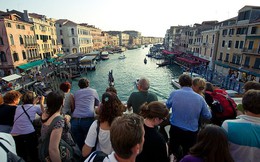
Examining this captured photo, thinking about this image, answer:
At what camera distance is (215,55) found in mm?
33156

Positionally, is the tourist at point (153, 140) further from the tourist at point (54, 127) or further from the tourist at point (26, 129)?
the tourist at point (26, 129)

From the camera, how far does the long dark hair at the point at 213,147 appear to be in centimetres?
152

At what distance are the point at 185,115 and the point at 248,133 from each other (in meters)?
1.00

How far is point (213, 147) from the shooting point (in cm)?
153

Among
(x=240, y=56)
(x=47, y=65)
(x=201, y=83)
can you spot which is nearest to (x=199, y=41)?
(x=240, y=56)

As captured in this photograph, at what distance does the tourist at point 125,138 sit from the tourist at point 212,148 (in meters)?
0.67

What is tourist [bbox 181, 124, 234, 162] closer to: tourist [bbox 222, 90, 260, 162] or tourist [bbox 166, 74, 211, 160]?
tourist [bbox 222, 90, 260, 162]

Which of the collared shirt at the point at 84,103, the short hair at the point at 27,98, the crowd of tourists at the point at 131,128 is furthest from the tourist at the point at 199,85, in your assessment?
the short hair at the point at 27,98

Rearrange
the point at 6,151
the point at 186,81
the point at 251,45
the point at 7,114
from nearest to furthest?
the point at 6,151
the point at 7,114
the point at 186,81
the point at 251,45

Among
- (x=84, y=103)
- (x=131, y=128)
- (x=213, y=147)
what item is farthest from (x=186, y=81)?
(x=84, y=103)

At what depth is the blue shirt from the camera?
2.64 m

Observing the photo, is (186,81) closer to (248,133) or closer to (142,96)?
(142,96)

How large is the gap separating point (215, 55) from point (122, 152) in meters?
37.2

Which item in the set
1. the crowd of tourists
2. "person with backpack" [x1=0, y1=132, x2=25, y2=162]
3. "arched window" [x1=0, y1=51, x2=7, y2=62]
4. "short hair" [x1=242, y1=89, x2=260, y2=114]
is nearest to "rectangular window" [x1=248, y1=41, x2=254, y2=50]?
the crowd of tourists
